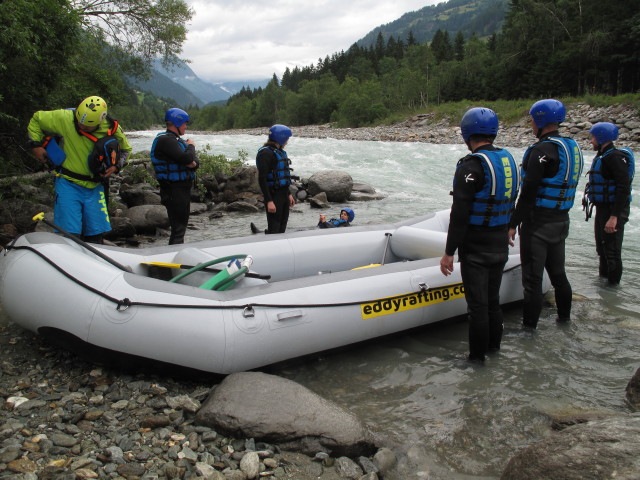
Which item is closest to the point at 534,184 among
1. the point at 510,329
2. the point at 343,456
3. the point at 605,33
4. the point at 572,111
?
the point at 510,329

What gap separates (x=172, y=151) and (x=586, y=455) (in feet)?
13.3

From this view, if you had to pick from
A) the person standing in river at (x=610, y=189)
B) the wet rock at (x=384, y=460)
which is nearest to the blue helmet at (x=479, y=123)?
the person standing in river at (x=610, y=189)

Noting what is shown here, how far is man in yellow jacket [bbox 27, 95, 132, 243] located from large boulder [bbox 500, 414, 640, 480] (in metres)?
3.49

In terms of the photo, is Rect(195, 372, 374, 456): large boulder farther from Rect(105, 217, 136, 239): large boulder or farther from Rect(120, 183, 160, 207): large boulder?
Rect(120, 183, 160, 207): large boulder

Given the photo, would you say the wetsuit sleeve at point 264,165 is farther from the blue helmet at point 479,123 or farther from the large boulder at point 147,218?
the large boulder at point 147,218

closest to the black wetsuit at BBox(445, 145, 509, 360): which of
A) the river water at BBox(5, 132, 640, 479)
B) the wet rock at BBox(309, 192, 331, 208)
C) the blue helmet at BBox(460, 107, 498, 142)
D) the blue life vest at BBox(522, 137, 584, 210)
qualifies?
the blue helmet at BBox(460, 107, 498, 142)

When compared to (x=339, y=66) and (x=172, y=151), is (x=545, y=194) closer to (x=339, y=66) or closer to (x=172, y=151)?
(x=172, y=151)

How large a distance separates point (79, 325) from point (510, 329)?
3.31 metres

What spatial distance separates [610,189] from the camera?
4.59 meters

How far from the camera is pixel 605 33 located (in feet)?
103

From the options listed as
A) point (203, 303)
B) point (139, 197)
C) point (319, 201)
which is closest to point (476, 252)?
point (203, 303)

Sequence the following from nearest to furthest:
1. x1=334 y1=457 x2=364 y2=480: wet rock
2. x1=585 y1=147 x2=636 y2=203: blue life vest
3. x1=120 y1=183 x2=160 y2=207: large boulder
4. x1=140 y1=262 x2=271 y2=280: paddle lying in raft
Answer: x1=334 y1=457 x2=364 y2=480: wet rock, x1=140 y1=262 x2=271 y2=280: paddle lying in raft, x1=585 y1=147 x2=636 y2=203: blue life vest, x1=120 y1=183 x2=160 y2=207: large boulder

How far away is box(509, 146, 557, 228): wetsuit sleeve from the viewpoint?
3555mm

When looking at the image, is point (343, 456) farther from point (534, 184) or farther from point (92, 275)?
point (534, 184)
